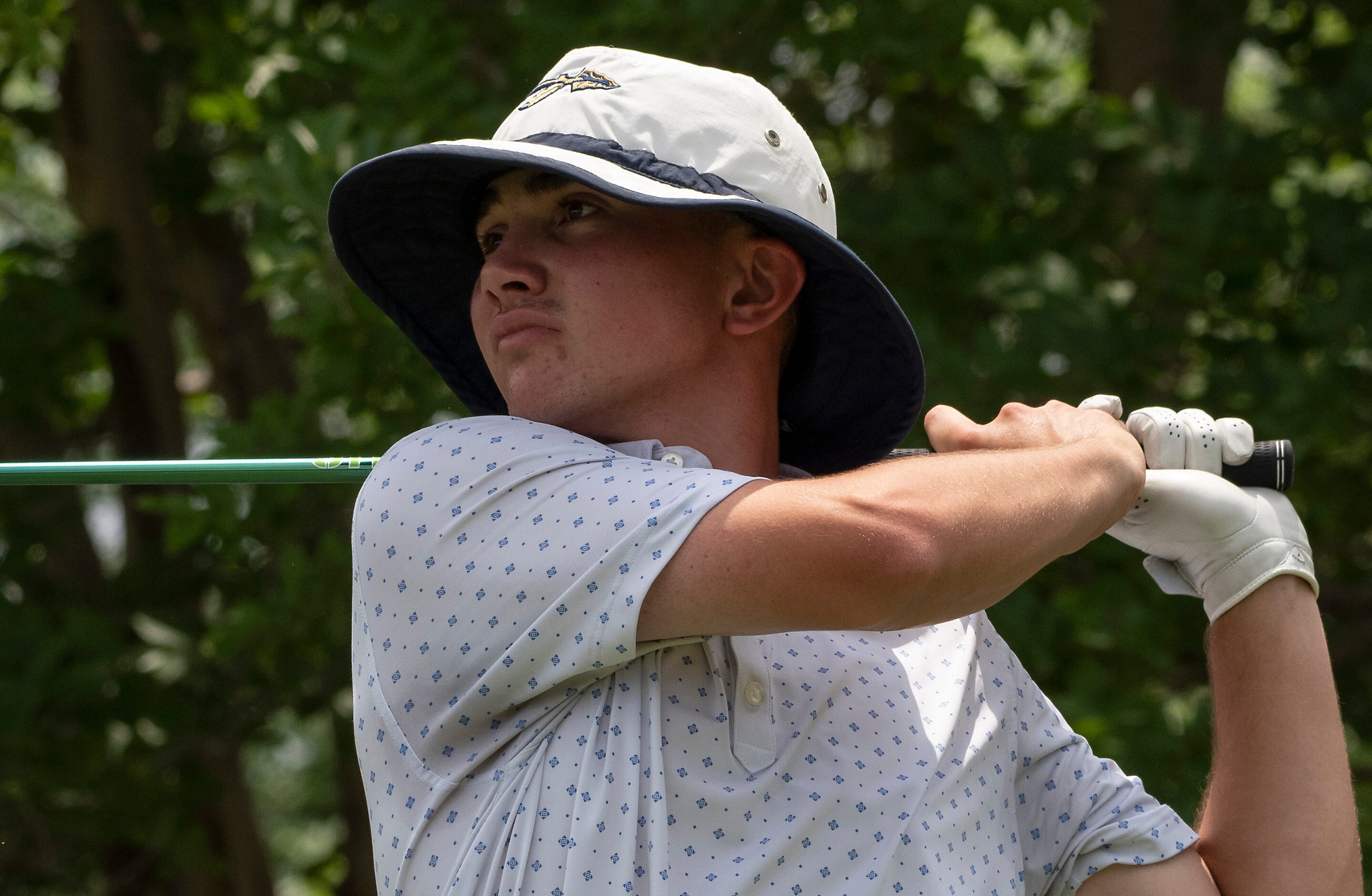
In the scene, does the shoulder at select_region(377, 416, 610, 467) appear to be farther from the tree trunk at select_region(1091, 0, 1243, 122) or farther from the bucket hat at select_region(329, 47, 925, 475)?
the tree trunk at select_region(1091, 0, 1243, 122)

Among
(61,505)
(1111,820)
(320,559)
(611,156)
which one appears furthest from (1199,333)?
(61,505)

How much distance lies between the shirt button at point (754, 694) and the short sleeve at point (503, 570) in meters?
0.13

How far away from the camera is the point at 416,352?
3740mm

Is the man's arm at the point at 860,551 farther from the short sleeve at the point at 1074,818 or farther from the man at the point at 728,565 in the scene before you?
the short sleeve at the point at 1074,818

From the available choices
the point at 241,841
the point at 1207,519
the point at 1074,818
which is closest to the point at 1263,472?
the point at 1207,519

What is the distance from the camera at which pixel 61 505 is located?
205 inches

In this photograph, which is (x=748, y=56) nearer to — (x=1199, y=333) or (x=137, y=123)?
(x=1199, y=333)

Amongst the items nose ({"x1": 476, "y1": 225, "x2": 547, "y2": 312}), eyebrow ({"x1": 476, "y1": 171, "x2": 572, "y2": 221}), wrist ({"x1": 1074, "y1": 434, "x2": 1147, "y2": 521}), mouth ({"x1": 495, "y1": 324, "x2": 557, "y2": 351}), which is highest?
eyebrow ({"x1": 476, "y1": 171, "x2": 572, "y2": 221})

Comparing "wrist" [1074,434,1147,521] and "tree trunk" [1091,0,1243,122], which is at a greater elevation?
"wrist" [1074,434,1147,521]

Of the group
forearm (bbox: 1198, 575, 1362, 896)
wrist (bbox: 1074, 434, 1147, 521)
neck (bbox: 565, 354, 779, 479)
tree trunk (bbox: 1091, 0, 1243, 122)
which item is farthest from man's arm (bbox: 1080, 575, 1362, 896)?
tree trunk (bbox: 1091, 0, 1243, 122)

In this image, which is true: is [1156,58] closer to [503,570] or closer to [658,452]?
[658,452]

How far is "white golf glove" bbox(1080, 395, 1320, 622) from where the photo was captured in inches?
74.2

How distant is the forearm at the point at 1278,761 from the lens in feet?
5.79

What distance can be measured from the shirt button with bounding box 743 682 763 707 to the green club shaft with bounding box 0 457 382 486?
77cm
